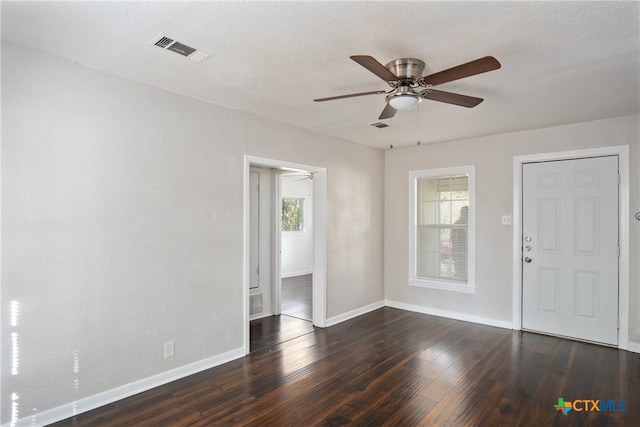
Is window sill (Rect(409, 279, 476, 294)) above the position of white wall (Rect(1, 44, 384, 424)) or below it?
below

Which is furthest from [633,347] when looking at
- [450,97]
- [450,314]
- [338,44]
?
[338,44]

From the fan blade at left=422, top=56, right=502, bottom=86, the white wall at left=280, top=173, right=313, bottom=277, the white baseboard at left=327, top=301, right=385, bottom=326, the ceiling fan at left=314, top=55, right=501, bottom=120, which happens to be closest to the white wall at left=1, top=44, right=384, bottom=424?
the white baseboard at left=327, top=301, right=385, bottom=326

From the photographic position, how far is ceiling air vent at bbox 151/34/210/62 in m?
2.23

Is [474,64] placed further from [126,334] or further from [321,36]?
[126,334]

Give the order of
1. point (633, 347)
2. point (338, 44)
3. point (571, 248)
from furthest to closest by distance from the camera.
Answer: point (571, 248) → point (633, 347) → point (338, 44)

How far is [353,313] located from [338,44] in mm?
3825

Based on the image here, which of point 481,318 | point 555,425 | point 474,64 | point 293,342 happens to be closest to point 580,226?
point 481,318

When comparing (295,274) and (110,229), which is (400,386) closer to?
(110,229)

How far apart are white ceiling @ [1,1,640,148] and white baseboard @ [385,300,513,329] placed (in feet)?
9.04

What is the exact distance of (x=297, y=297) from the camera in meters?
6.40

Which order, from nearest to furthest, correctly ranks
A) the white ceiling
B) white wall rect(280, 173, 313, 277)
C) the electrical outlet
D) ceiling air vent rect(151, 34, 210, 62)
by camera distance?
1. the white ceiling
2. ceiling air vent rect(151, 34, 210, 62)
3. the electrical outlet
4. white wall rect(280, 173, 313, 277)

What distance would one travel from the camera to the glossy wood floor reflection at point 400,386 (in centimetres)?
252

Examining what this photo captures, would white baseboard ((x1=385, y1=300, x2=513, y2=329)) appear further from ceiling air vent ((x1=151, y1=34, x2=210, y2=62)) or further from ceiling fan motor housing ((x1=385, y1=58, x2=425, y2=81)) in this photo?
ceiling air vent ((x1=151, y1=34, x2=210, y2=62))

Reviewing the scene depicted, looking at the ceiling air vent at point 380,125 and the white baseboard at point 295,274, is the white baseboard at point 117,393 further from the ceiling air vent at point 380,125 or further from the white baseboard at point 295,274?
the white baseboard at point 295,274
